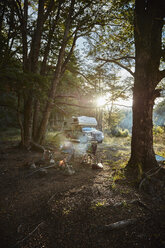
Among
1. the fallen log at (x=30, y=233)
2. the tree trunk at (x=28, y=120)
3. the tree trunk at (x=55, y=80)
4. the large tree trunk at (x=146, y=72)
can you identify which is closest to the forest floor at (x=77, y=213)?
the fallen log at (x=30, y=233)

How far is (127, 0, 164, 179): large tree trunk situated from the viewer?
15.9 ft

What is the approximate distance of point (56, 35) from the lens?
29.5 ft

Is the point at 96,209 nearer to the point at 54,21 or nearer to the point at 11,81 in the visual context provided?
the point at 11,81

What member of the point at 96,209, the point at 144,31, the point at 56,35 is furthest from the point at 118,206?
the point at 56,35

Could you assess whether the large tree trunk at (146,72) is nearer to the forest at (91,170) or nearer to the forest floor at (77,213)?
the forest at (91,170)

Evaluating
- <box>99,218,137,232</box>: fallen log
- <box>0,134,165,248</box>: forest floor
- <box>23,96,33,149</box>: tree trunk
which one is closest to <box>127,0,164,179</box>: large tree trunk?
<box>0,134,165,248</box>: forest floor

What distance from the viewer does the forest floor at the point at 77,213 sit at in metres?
2.10

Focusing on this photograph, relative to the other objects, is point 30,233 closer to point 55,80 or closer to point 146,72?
point 146,72

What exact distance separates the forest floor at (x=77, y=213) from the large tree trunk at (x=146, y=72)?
1.51 m

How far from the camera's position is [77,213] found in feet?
8.98

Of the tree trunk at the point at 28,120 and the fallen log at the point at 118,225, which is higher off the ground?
the tree trunk at the point at 28,120

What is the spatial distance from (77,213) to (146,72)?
5.49 metres

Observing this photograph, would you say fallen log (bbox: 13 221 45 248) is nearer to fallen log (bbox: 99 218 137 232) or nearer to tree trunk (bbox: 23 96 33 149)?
fallen log (bbox: 99 218 137 232)

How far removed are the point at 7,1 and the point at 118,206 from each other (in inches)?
474
